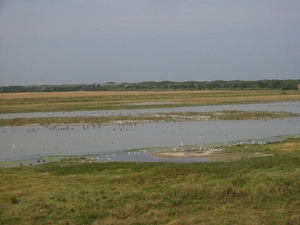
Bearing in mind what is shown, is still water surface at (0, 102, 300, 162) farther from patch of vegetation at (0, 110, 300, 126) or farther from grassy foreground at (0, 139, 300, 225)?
grassy foreground at (0, 139, 300, 225)

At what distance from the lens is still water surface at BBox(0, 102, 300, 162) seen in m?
24.4

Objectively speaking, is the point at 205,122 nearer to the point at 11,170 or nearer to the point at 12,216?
the point at 11,170

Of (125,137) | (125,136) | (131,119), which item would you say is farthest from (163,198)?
(131,119)

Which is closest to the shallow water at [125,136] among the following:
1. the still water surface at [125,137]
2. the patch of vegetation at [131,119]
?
the still water surface at [125,137]

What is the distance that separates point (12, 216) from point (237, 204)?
5.30m

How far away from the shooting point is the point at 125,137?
29969mm

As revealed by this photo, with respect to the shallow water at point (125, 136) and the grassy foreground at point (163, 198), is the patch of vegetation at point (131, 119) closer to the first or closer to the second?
the shallow water at point (125, 136)

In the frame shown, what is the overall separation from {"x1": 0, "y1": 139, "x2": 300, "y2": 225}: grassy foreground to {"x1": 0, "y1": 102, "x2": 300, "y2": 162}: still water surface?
6902 mm

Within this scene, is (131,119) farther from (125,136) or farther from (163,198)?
(163,198)

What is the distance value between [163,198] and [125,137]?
1889 cm

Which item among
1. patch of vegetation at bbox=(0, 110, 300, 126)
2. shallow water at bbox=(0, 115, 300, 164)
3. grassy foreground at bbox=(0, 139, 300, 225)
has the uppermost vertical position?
grassy foreground at bbox=(0, 139, 300, 225)

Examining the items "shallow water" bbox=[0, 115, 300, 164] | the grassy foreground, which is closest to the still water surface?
"shallow water" bbox=[0, 115, 300, 164]

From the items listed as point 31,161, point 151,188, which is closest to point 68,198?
point 151,188

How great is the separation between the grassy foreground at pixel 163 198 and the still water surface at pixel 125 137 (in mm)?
6902
